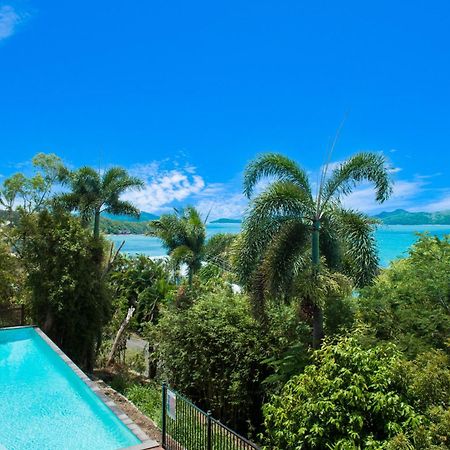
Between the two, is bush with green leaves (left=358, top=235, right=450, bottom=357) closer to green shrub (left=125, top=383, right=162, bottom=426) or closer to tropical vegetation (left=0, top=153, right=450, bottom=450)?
tropical vegetation (left=0, top=153, right=450, bottom=450)

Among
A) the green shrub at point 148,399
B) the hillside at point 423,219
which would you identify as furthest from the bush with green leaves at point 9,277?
the hillside at point 423,219

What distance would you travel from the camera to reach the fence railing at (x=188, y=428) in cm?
780

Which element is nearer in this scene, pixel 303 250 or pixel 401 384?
pixel 401 384

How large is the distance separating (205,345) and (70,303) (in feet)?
17.0

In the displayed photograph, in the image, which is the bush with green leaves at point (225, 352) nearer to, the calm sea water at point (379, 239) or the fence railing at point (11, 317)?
the calm sea water at point (379, 239)

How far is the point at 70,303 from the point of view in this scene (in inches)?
597

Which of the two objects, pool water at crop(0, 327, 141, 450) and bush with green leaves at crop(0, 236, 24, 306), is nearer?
pool water at crop(0, 327, 141, 450)

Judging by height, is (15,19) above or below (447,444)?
above

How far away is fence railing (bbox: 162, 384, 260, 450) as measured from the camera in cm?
780

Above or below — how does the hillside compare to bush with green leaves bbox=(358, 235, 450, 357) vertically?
above

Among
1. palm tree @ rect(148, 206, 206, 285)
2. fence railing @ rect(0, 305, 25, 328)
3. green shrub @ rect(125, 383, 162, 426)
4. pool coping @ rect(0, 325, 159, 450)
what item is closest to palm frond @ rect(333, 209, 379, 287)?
pool coping @ rect(0, 325, 159, 450)

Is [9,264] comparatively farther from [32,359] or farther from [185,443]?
[185,443]

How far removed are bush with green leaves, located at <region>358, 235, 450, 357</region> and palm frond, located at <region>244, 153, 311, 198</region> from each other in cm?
292

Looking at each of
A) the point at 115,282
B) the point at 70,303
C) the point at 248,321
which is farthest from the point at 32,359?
the point at 115,282
